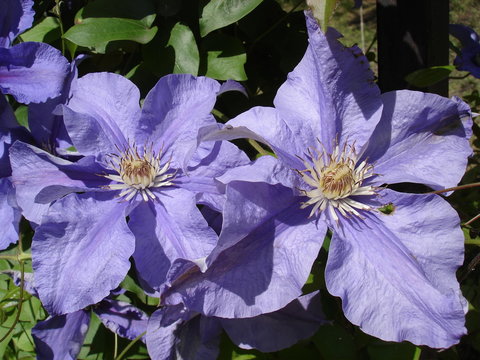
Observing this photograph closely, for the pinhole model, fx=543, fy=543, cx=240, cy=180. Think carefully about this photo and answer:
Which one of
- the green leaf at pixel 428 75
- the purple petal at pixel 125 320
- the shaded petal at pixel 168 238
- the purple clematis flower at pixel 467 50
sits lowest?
the purple petal at pixel 125 320

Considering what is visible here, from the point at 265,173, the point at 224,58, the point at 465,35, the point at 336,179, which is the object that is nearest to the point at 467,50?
the point at 465,35

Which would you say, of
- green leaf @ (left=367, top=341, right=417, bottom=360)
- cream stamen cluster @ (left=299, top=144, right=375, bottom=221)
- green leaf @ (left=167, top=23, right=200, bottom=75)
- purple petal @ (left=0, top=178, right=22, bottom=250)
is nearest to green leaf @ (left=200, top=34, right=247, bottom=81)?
green leaf @ (left=167, top=23, right=200, bottom=75)

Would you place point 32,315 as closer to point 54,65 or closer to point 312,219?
point 54,65

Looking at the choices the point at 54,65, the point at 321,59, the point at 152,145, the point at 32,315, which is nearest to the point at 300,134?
the point at 321,59

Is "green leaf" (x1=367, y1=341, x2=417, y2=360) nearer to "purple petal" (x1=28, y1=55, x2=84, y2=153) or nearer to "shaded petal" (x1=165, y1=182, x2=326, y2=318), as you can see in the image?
"shaded petal" (x1=165, y1=182, x2=326, y2=318)

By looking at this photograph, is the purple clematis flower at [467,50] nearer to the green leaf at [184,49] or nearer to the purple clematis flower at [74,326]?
the green leaf at [184,49]

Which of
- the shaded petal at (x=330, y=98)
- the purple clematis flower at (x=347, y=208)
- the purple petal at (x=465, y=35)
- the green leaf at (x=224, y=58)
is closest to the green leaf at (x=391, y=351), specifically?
the purple clematis flower at (x=347, y=208)

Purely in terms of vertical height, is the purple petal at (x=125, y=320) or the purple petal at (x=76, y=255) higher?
the purple petal at (x=76, y=255)
